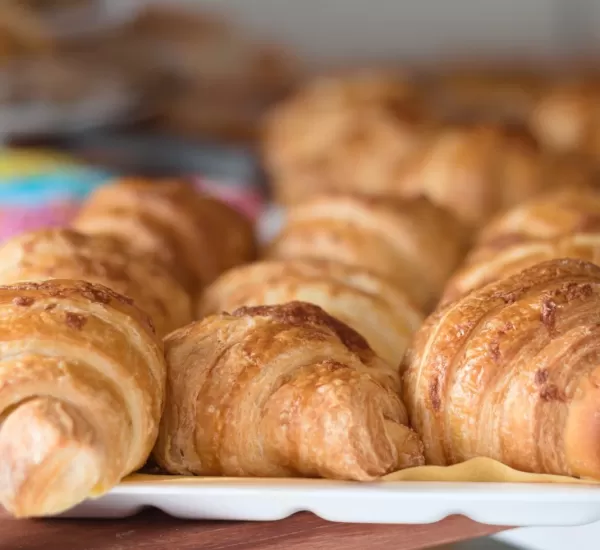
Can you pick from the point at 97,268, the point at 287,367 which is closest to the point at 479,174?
the point at 97,268

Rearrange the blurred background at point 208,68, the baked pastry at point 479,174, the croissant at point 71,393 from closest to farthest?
the croissant at point 71,393
the baked pastry at point 479,174
the blurred background at point 208,68

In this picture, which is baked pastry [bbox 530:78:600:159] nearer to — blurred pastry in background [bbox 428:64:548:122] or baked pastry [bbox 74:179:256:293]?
blurred pastry in background [bbox 428:64:548:122]

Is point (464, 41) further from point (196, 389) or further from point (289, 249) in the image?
point (196, 389)

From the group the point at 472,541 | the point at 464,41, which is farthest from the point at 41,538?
the point at 464,41

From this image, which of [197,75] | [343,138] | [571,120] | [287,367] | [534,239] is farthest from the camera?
[197,75]

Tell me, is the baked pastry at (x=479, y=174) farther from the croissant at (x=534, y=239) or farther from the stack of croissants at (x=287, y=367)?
the stack of croissants at (x=287, y=367)

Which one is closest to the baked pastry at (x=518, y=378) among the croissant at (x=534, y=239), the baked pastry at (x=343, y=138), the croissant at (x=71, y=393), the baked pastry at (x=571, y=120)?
the croissant at (x=534, y=239)

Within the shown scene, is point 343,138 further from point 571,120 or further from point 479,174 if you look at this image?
point 571,120
